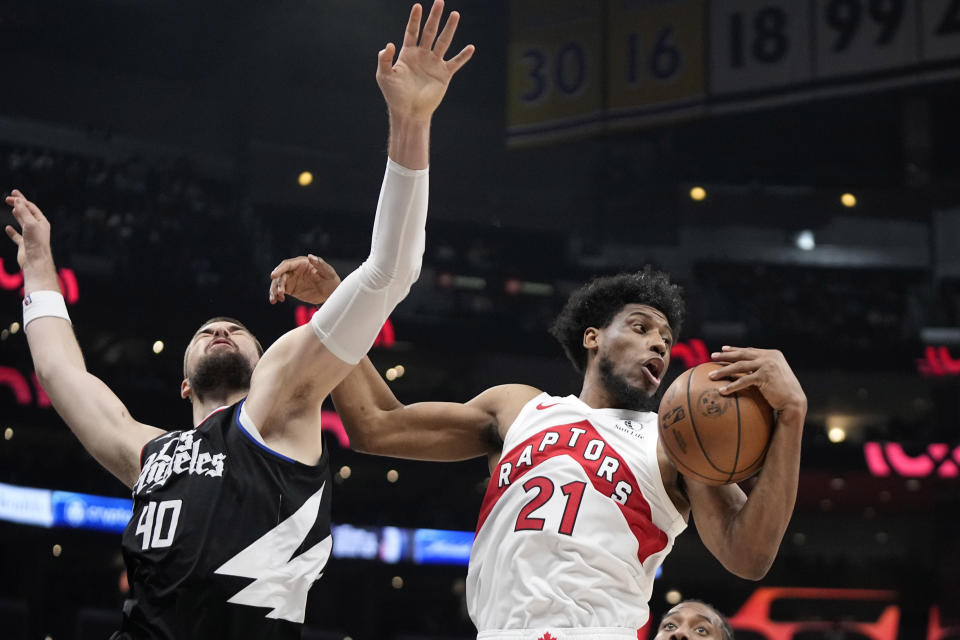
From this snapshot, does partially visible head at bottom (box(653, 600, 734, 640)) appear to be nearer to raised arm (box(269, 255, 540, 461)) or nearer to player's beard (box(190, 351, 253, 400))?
raised arm (box(269, 255, 540, 461))

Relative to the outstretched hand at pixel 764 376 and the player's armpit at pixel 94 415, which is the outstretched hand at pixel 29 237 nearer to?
the player's armpit at pixel 94 415

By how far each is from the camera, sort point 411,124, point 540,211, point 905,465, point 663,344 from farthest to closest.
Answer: point 540,211 → point 905,465 → point 663,344 → point 411,124

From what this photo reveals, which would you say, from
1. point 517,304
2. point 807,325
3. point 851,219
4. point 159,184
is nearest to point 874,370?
point 807,325

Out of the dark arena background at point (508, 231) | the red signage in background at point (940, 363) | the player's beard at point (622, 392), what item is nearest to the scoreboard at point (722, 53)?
the dark arena background at point (508, 231)

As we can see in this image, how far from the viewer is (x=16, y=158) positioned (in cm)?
1274

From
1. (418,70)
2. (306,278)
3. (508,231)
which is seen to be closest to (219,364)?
(306,278)

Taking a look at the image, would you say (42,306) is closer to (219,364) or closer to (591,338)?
(219,364)

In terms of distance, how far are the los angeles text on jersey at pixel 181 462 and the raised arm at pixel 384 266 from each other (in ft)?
0.51

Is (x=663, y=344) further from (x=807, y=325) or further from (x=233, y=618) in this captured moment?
(x=807, y=325)

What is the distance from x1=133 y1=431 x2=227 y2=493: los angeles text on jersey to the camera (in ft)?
9.61

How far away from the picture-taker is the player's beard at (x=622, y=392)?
353cm

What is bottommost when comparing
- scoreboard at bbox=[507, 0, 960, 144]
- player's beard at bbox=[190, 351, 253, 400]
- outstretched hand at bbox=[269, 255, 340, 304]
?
player's beard at bbox=[190, 351, 253, 400]

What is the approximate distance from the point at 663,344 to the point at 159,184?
10824 mm

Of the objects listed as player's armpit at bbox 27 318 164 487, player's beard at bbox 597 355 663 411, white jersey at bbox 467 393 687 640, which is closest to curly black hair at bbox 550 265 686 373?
player's beard at bbox 597 355 663 411
